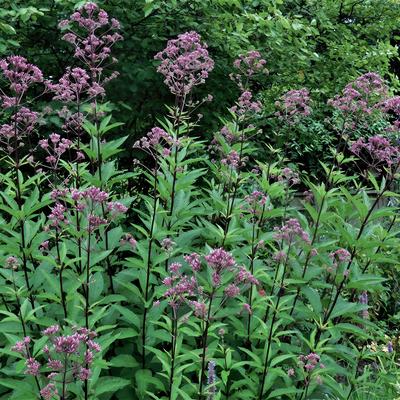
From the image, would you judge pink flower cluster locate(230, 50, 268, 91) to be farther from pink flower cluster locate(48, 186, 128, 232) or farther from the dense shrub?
pink flower cluster locate(48, 186, 128, 232)

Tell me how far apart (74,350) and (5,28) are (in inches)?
135

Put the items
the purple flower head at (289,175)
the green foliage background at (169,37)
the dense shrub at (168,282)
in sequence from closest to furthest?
1. the dense shrub at (168,282)
2. the purple flower head at (289,175)
3. the green foliage background at (169,37)

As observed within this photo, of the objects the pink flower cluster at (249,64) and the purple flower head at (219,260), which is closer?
the purple flower head at (219,260)

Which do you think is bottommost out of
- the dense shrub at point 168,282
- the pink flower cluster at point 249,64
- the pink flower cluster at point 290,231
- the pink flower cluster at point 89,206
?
the dense shrub at point 168,282

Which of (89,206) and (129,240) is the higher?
(89,206)

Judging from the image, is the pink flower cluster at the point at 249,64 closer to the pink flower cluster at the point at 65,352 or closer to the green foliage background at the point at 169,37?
the green foliage background at the point at 169,37

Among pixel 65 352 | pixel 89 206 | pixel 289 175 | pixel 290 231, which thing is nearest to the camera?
pixel 65 352

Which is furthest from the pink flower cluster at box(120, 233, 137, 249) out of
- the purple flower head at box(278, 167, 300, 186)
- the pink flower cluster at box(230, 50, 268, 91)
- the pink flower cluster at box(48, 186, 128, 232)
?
the pink flower cluster at box(230, 50, 268, 91)

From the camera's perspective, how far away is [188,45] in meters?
3.85

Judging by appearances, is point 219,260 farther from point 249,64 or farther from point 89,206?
point 249,64

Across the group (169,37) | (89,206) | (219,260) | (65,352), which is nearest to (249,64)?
(89,206)

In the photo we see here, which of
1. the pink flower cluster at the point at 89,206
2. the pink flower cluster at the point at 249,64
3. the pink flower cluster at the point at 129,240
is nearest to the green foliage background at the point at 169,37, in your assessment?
the pink flower cluster at the point at 249,64

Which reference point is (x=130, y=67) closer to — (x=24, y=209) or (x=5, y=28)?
(x=5, y=28)

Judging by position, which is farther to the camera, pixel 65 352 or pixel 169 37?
pixel 169 37
